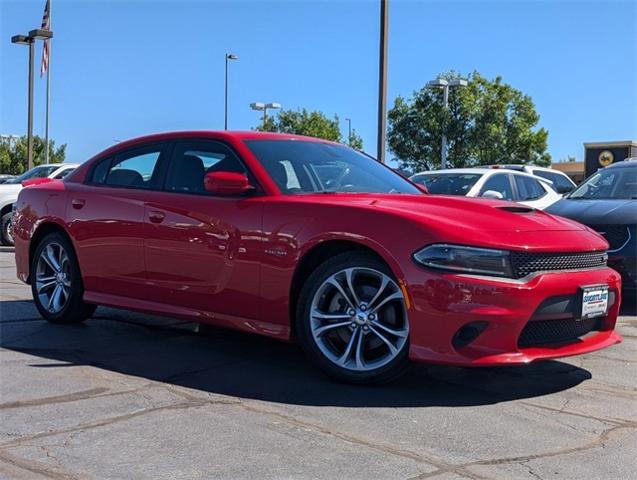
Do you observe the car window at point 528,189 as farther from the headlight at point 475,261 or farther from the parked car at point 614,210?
the headlight at point 475,261

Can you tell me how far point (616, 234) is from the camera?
22.3 feet

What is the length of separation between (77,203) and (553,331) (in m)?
3.77

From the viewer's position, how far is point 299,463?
10.4 ft

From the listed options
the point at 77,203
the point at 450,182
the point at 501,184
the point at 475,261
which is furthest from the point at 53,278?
the point at 501,184

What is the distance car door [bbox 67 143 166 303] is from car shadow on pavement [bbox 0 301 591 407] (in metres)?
0.45

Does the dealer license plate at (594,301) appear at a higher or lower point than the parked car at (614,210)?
lower

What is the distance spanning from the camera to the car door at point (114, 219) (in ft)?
17.9

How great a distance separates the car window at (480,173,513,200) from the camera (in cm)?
1019


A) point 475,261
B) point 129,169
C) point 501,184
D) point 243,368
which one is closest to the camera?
point 475,261

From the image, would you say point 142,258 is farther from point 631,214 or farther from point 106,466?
point 631,214

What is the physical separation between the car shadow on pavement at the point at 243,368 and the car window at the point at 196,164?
117cm

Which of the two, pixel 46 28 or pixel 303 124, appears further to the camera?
pixel 303 124

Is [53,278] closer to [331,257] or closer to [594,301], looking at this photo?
[331,257]

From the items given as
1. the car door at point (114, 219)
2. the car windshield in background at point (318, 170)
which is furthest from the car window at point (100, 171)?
the car windshield in background at point (318, 170)
